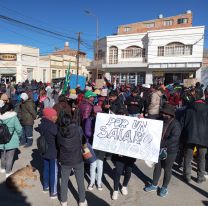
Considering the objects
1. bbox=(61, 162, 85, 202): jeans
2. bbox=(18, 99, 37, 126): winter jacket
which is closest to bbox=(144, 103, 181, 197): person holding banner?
bbox=(61, 162, 85, 202): jeans

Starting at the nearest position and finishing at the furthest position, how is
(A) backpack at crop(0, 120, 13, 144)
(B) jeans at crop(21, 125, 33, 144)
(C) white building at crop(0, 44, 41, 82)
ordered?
(A) backpack at crop(0, 120, 13, 144), (B) jeans at crop(21, 125, 33, 144), (C) white building at crop(0, 44, 41, 82)

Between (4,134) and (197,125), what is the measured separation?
12.9ft

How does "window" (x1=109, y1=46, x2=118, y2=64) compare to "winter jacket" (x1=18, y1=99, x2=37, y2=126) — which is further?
"window" (x1=109, y1=46, x2=118, y2=64)

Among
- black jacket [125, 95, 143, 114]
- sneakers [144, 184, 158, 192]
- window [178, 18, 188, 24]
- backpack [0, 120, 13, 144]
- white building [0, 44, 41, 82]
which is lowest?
sneakers [144, 184, 158, 192]

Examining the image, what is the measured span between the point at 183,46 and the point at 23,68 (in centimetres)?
2395

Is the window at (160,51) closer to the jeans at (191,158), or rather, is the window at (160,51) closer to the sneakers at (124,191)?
the jeans at (191,158)

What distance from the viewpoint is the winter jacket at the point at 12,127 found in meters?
4.98

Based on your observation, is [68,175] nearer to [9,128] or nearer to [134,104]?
[9,128]

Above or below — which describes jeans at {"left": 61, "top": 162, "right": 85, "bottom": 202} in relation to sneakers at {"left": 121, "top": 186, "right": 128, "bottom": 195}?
above

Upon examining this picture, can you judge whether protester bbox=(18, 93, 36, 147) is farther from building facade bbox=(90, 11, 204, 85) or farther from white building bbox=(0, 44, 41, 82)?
white building bbox=(0, 44, 41, 82)

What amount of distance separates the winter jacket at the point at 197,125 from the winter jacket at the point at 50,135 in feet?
8.66

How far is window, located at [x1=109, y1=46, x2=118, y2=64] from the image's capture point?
3281 cm

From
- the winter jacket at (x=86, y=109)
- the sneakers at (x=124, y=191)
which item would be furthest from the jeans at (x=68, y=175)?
the winter jacket at (x=86, y=109)

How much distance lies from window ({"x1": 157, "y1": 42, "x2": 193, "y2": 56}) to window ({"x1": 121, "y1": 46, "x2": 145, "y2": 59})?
253 cm
